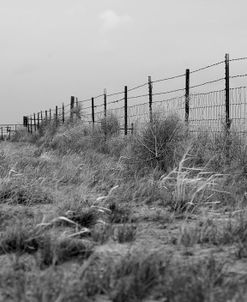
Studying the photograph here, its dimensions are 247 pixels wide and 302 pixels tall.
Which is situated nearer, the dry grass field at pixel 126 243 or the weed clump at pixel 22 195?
the dry grass field at pixel 126 243

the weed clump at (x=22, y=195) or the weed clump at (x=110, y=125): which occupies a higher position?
the weed clump at (x=110, y=125)

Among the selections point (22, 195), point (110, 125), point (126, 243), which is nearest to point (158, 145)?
point (22, 195)

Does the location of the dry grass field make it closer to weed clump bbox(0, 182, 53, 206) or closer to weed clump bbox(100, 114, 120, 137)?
weed clump bbox(0, 182, 53, 206)

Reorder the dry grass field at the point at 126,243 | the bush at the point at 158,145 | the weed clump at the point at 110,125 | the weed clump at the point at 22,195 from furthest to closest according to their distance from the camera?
1. the weed clump at the point at 110,125
2. the bush at the point at 158,145
3. the weed clump at the point at 22,195
4. the dry grass field at the point at 126,243

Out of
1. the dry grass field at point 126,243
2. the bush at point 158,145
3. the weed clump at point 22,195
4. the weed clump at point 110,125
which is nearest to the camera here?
the dry grass field at point 126,243

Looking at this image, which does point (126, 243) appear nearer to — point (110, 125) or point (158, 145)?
point (158, 145)

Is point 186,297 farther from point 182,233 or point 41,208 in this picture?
point 41,208

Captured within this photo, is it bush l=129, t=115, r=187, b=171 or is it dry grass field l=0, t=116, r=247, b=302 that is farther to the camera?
bush l=129, t=115, r=187, b=171

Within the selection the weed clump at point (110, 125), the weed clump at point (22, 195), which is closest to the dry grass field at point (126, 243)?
the weed clump at point (22, 195)

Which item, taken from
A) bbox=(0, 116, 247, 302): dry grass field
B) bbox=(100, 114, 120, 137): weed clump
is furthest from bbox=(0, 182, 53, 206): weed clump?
bbox=(100, 114, 120, 137): weed clump

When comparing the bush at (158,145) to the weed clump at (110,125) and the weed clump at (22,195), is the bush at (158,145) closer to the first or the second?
the weed clump at (22,195)

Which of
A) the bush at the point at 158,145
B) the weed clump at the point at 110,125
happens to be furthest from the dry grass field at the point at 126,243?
the weed clump at the point at 110,125

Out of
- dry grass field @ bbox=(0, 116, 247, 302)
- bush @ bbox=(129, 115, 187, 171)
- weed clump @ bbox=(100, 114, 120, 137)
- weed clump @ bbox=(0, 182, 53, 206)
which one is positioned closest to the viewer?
dry grass field @ bbox=(0, 116, 247, 302)

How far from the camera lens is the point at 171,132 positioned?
9375 millimetres
